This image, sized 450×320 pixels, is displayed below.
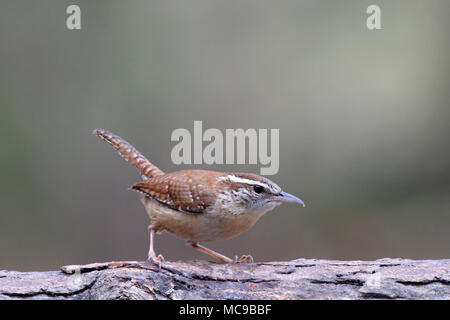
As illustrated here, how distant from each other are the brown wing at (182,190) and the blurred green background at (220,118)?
2904 millimetres

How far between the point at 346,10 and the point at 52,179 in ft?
14.0

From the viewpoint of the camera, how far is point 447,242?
6.34m

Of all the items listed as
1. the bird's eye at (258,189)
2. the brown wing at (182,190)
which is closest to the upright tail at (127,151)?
the brown wing at (182,190)

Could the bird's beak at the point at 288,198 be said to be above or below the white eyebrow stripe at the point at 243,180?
below

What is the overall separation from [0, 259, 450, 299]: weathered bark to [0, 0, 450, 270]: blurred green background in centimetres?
336

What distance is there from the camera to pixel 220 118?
6.53m

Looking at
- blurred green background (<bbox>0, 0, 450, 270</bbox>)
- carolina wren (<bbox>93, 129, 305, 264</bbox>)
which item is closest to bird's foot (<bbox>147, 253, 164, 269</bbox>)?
carolina wren (<bbox>93, 129, 305, 264</bbox>)

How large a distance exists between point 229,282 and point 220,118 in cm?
382

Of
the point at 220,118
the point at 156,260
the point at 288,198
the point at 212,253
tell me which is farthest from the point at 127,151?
the point at 220,118

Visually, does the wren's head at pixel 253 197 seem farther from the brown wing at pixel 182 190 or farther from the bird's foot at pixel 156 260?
the bird's foot at pixel 156 260

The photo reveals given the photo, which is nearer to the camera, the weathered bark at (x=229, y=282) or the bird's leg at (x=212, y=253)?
the weathered bark at (x=229, y=282)

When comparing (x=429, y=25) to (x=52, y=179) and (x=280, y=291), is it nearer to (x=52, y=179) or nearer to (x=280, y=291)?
(x=280, y=291)

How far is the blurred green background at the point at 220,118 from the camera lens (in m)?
6.37

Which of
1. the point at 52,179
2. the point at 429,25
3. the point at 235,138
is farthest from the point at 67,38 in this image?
the point at 429,25
